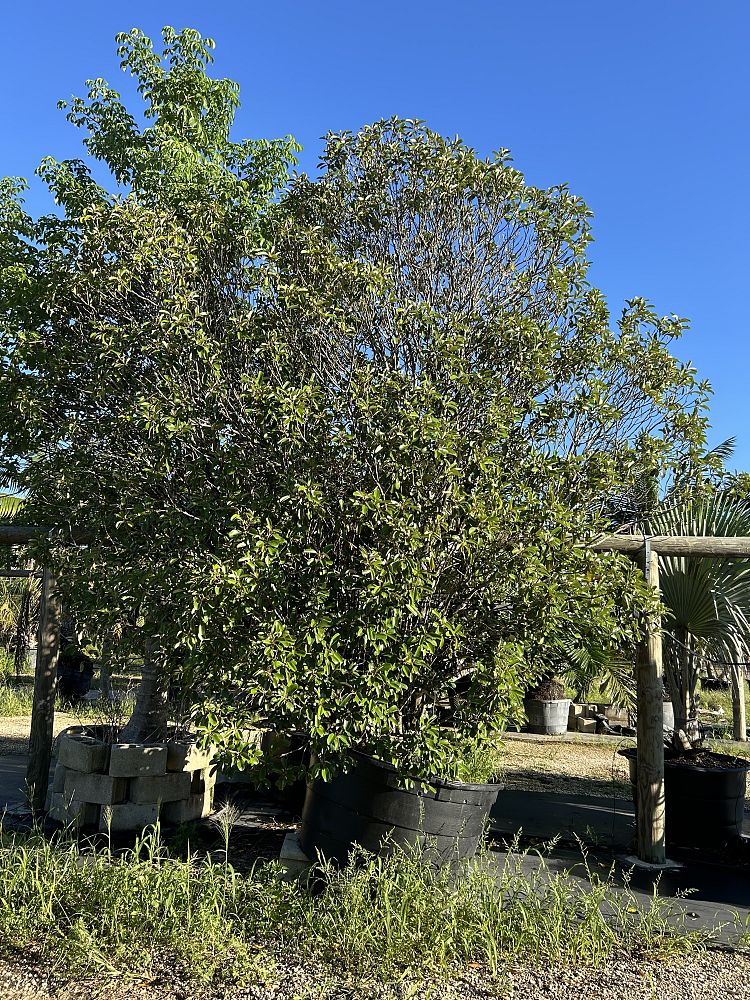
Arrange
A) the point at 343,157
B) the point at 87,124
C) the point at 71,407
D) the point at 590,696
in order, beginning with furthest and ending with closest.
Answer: the point at 590,696 → the point at 87,124 → the point at 71,407 → the point at 343,157

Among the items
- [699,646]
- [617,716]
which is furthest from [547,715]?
[699,646]

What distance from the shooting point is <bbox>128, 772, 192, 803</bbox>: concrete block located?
5.13m

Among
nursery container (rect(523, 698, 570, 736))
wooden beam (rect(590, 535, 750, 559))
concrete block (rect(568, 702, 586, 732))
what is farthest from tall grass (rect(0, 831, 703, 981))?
concrete block (rect(568, 702, 586, 732))

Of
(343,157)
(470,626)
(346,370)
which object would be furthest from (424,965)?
(343,157)

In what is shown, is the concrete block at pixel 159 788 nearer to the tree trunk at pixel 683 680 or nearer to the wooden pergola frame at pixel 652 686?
the wooden pergola frame at pixel 652 686

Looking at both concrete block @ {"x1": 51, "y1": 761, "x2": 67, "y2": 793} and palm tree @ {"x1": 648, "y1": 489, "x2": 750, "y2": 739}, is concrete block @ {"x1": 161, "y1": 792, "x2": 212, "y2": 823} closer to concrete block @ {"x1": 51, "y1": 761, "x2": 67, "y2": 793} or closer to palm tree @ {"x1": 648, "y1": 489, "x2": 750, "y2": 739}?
concrete block @ {"x1": 51, "y1": 761, "x2": 67, "y2": 793}

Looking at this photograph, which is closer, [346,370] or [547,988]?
[547,988]

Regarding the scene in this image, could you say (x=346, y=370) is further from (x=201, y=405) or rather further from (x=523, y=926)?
(x=523, y=926)

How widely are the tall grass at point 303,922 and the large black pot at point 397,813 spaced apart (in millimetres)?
205

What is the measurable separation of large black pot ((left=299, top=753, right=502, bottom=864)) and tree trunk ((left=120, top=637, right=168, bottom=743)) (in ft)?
7.32

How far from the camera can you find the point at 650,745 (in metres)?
5.25

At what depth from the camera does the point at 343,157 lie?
4.57 meters

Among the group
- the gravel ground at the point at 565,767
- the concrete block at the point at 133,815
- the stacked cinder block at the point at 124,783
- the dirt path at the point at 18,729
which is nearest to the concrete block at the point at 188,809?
the stacked cinder block at the point at 124,783

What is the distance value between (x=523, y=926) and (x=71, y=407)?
3985mm
